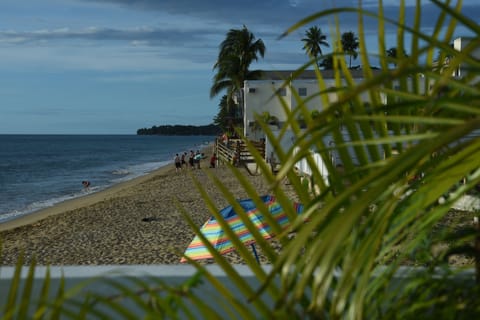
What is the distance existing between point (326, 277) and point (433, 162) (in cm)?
70

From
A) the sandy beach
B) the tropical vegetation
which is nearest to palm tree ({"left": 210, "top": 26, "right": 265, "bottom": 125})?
the sandy beach

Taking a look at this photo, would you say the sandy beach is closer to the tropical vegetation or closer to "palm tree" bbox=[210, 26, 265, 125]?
the tropical vegetation

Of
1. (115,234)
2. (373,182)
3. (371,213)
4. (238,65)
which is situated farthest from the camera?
(238,65)

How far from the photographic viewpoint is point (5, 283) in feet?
8.60

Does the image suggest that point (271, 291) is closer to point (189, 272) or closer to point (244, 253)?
point (244, 253)

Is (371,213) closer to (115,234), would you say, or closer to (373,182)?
(373,182)

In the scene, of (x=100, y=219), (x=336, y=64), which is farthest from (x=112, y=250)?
(x=336, y=64)

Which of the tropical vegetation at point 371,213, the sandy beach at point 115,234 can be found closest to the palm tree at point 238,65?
the sandy beach at point 115,234

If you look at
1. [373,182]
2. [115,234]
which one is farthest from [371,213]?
[115,234]

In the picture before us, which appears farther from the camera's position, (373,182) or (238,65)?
(238,65)

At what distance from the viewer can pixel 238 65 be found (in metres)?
47.1

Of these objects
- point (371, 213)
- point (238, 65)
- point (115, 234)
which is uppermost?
point (238, 65)

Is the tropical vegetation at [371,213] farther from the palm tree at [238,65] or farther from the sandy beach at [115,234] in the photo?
the palm tree at [238,65]

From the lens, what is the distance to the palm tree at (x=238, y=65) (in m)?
47.1
